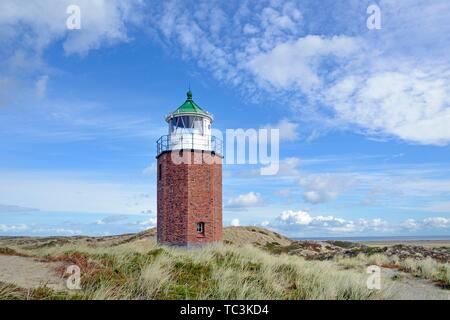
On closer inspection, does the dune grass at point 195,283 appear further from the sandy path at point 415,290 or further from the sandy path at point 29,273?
the sandy path at point 415,290

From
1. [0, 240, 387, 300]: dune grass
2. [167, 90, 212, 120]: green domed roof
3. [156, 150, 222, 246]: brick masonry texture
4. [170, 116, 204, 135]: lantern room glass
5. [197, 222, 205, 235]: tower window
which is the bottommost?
[0, 240, 387, 300]: dune grass

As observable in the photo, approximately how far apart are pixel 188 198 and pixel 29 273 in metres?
10.1

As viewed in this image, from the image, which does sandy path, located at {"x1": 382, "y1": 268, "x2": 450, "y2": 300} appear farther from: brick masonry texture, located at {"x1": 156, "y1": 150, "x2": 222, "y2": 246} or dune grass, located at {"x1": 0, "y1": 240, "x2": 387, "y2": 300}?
brick masonry texture, located at {"x1": 156, "y1": 150, "x2": 222, "y2": 246}

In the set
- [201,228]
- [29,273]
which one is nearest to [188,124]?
[201,228]

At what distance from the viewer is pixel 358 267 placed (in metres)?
16.9

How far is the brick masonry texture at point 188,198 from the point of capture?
1953 cm

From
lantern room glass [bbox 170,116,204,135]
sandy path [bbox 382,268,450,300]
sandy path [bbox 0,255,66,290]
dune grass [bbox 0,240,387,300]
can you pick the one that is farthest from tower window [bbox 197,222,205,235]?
sandy path [bbox 382,268,450,300]

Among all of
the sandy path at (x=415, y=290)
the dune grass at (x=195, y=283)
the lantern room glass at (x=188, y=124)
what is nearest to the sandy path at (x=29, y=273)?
the dune grass at (x=195, y=283)

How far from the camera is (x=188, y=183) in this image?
19.5 metres

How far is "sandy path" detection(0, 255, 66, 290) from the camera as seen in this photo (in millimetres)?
Result: 8555

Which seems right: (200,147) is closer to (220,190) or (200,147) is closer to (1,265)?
(220,190)

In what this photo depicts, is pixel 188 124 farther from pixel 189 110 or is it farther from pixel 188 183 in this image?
pixel 188 183

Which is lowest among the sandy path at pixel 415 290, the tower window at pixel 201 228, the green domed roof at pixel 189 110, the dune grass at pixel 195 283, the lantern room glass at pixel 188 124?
the sandy path at pixel 415 290
